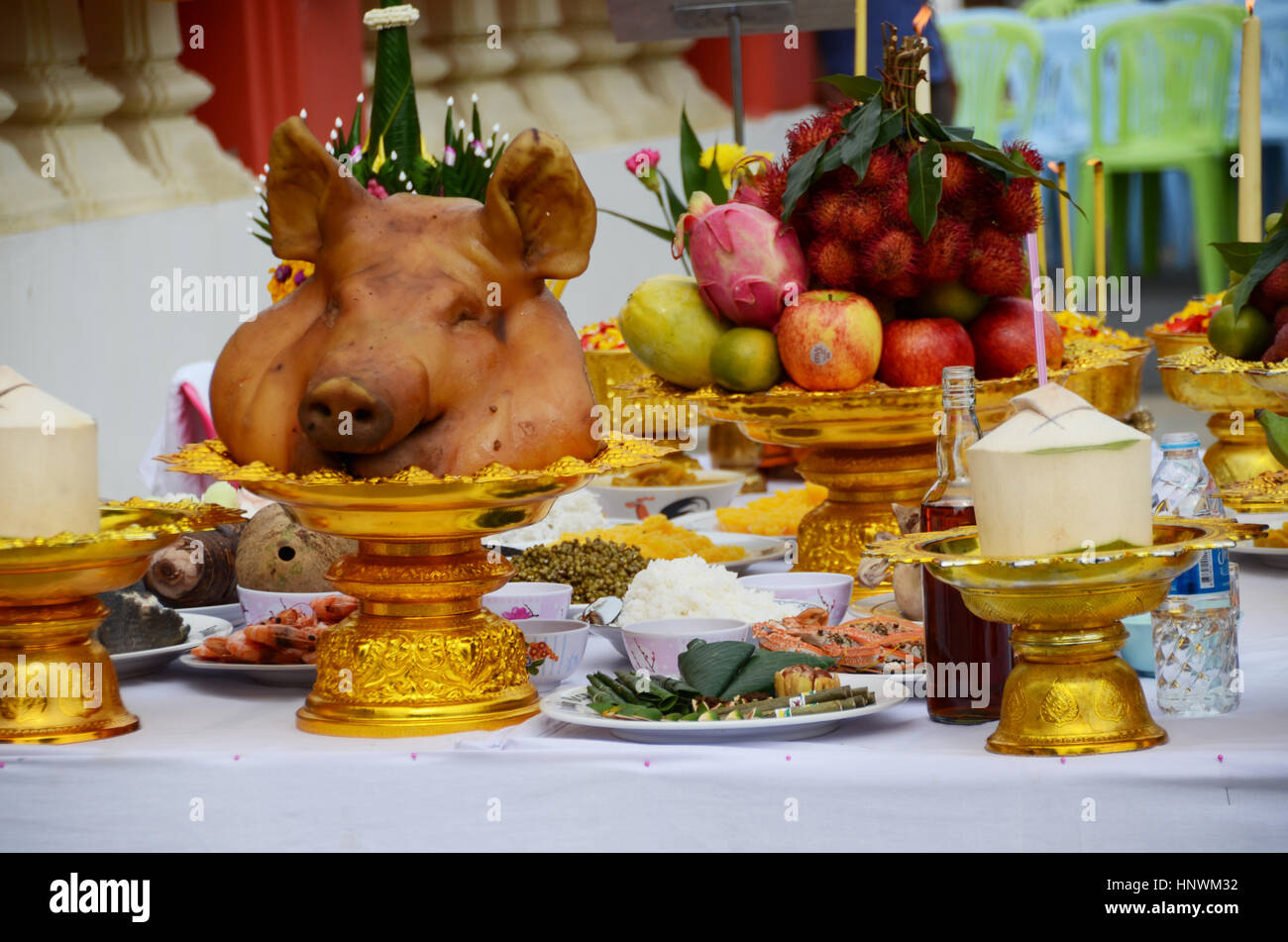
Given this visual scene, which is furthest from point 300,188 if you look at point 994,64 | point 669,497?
point 994,64

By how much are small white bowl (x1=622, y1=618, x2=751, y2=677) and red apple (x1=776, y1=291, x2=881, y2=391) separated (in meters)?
0.37

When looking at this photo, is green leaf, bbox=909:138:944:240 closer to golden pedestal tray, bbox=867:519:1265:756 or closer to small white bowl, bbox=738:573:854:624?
small white bowl, bbox=738:573:854:624

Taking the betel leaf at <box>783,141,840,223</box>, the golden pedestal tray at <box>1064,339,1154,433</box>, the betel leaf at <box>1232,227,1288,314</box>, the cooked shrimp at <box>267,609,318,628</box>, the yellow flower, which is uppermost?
the yellow flower

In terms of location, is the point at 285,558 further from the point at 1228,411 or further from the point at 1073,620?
the point at 1228,411

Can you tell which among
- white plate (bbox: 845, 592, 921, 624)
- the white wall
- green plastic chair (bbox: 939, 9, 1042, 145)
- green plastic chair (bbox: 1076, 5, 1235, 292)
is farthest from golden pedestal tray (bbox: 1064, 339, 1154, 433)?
green plastic chair (bbox: 939, 9, 1042, 145)

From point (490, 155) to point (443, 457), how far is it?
55 centimetres

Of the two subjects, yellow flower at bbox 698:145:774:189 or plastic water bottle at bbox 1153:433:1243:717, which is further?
yellow flower at bbox 698:145:774:189

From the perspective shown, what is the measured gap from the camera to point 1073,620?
938mm

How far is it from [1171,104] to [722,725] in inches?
242

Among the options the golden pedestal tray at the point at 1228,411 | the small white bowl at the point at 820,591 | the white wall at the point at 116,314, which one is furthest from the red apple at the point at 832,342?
the white wall at the point at 116,314

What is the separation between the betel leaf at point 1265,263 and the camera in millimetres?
1582

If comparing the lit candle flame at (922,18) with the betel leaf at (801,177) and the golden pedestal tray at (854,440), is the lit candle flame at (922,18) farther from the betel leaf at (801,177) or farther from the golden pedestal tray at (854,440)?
the golden pedestal tray at (854,440)

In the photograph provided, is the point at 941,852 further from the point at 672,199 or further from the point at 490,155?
the point at 672,199

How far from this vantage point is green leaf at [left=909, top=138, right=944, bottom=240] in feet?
4.91
